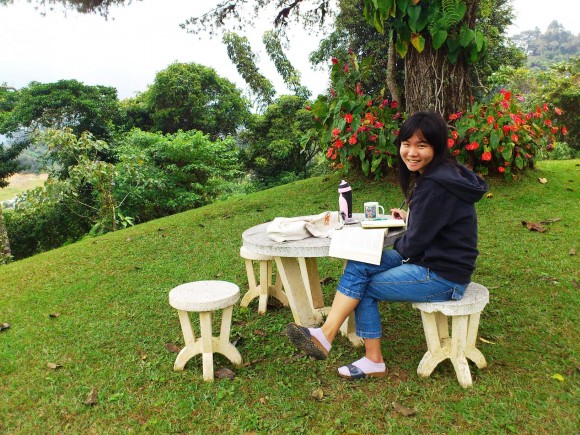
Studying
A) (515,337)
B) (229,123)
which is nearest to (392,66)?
(515,337)

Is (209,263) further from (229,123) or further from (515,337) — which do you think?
(229,123)

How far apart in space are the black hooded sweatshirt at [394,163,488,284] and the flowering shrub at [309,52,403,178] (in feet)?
12.8

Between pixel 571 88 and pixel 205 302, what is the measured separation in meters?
14.4

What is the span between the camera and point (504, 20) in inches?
557

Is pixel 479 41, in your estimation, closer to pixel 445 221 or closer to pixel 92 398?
pixel 445 221

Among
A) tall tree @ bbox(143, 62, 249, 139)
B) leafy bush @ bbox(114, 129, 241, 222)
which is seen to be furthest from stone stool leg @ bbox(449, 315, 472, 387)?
tall tree @ bbox(143, 62, 249, 139)

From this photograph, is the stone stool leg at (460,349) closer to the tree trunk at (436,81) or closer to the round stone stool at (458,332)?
the round stone stool at (458,332)

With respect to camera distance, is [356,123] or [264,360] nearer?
[264,360]

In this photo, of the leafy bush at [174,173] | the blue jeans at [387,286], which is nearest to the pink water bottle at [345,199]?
the blue jeans at [387,286]

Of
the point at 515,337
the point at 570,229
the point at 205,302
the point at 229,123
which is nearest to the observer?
the point at 205,302

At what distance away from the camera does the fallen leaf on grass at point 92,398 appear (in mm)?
2556

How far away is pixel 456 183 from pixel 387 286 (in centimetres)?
63

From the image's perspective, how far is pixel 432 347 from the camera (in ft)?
8.48

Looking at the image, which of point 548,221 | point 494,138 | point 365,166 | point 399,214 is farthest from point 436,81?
point 399,214
